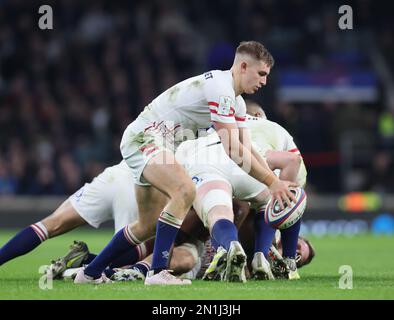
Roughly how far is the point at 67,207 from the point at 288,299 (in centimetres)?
289

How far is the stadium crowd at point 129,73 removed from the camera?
16.5 metres

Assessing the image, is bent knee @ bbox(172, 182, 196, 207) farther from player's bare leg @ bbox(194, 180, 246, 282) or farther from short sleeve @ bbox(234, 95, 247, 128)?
short sleeve @ bbox(234, 95, 247, 128)

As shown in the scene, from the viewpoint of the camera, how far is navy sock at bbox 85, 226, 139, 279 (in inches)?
301

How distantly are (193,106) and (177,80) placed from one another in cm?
1031

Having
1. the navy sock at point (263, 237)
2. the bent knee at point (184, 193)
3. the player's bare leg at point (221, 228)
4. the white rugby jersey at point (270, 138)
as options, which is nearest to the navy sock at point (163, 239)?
the bent knee at point (184, 193)

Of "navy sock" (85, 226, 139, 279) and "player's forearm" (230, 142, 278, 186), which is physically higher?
"player's forearm" (230, 142, 278, 186)

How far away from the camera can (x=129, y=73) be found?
1773cm

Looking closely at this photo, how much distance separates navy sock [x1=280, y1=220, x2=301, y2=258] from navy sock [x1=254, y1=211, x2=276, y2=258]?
0.19 meters

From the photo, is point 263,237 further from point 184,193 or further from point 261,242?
point 184,193

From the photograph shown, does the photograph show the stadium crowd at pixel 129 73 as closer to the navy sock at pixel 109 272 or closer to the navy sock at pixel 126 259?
the navy sock at pixel 126 259

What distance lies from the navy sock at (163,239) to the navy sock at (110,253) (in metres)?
0.46

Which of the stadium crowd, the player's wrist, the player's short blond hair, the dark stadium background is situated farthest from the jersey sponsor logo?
the stadium crowd

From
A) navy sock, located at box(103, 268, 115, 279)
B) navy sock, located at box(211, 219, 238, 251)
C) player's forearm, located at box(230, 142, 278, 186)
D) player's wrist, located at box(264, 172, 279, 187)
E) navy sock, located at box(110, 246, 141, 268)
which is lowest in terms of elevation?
navy sock, located at box(103, 268, 115, 279)

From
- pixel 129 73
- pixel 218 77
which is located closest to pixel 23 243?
pixel 218 77
